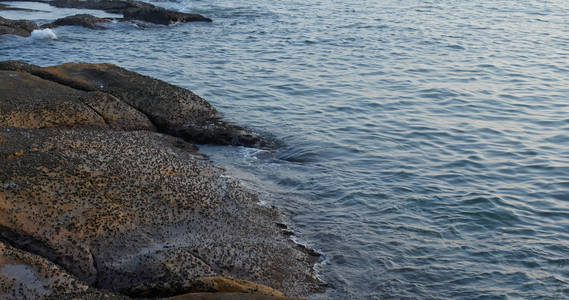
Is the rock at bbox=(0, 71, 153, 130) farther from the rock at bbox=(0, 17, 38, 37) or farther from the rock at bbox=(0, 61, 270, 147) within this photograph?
the rock at bbox=(0, 17, 38, 37)

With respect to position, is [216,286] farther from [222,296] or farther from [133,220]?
[133,220]

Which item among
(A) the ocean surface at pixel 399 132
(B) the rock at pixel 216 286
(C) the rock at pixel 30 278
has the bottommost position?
(A) the ocean surface at pixel 399 132

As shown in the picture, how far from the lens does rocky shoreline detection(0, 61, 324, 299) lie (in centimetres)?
574

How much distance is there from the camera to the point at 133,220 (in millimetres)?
7086

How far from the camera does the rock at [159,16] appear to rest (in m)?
28.9

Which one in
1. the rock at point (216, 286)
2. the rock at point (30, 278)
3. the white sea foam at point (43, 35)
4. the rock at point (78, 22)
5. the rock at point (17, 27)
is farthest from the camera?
the rock at point (78, 22)

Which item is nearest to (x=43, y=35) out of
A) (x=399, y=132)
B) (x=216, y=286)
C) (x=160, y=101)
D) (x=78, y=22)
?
(x=78, y=22)

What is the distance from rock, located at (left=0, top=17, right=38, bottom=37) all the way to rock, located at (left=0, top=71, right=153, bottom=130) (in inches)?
535

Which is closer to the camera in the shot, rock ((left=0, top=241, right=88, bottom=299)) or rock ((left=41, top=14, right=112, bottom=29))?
rock ((left=0, top=241, right=88, bottom=299))

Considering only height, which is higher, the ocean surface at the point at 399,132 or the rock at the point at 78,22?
the rock at the point at 78,22

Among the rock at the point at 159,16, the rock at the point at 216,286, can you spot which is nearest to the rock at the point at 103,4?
the rock at the point at 159,16

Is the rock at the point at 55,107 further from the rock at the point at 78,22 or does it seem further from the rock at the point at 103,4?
the rock at the point at 103,4

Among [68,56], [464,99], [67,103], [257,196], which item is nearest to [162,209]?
[257,196]

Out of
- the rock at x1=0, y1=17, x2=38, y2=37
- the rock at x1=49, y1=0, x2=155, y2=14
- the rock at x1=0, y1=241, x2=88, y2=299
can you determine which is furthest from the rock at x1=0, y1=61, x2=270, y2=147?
the rock at x1=49, y1=0, x2=155, y2=14
